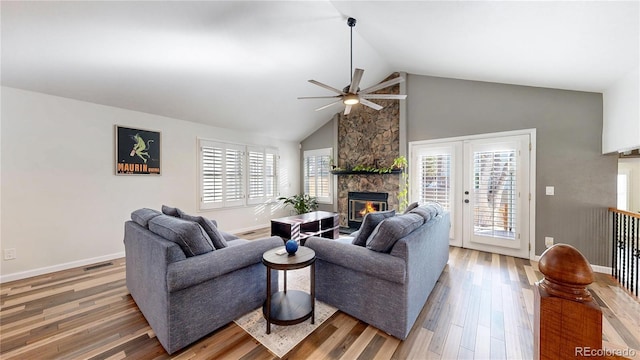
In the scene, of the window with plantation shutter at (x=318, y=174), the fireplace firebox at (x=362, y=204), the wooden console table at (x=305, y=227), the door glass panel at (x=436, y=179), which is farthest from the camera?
the window with plantation shutter at (x=318, y=174)

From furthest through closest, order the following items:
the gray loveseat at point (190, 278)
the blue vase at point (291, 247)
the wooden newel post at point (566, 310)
→ the blue vase at point (291, 247)
the gray loveseat at point (190, 278)
the wooden newel post at point (566, 310)

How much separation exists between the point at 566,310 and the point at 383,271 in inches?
59.3

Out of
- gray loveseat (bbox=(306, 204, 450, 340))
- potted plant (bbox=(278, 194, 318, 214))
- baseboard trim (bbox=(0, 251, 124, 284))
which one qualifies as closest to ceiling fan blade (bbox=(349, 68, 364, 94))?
gray loveseat (bbox=(306, 204, 450, 340))

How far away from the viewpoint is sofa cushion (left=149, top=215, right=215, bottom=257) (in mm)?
1927

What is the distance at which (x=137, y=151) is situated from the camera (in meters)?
4.12

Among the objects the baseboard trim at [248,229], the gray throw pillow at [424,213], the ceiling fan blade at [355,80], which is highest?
the ceiling fan blade at [355,80]

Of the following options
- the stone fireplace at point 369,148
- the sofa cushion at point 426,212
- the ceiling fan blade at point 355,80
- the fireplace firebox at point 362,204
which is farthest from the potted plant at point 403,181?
the ceiling fan blade at point 355,80

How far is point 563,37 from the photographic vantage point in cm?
226

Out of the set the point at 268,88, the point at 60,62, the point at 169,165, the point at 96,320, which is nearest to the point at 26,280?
the point at 96,320

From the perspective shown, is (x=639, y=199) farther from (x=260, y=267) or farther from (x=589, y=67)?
(x=260, y=267)

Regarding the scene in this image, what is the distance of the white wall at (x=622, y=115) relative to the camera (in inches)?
100

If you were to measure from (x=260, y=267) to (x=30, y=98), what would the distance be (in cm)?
385

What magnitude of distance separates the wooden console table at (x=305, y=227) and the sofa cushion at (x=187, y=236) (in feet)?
6.11

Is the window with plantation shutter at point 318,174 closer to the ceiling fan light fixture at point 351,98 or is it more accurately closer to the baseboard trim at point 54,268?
the ceiling fan light fixture at point 351,98
